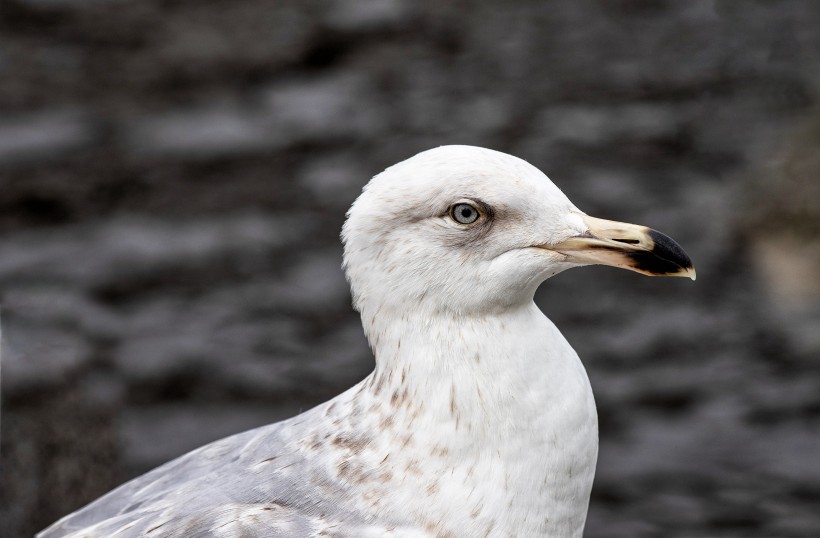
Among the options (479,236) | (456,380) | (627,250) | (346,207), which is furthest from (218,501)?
(346,207)

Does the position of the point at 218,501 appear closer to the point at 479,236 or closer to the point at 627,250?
the point at 479,236

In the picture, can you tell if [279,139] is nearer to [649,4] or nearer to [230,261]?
[230,261]

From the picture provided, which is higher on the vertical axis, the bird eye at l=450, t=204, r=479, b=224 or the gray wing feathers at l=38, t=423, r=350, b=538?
the bird eye at l=450, t=204, r=479, b=224

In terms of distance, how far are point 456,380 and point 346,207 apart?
5.36 meters

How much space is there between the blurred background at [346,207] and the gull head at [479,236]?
3.00m

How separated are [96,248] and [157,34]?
8.28 feet

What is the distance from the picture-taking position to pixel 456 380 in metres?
3.75

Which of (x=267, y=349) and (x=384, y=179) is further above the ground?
(x=267, y=349)

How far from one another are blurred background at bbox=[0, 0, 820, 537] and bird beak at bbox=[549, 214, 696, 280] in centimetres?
331

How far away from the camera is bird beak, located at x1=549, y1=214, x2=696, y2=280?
3.68 m

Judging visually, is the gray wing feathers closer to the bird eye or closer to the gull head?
the gull head

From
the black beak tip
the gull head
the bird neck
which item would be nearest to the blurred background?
the bird neck

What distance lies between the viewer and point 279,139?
A: 31.5 feet

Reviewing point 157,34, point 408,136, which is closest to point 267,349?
point 408,136
